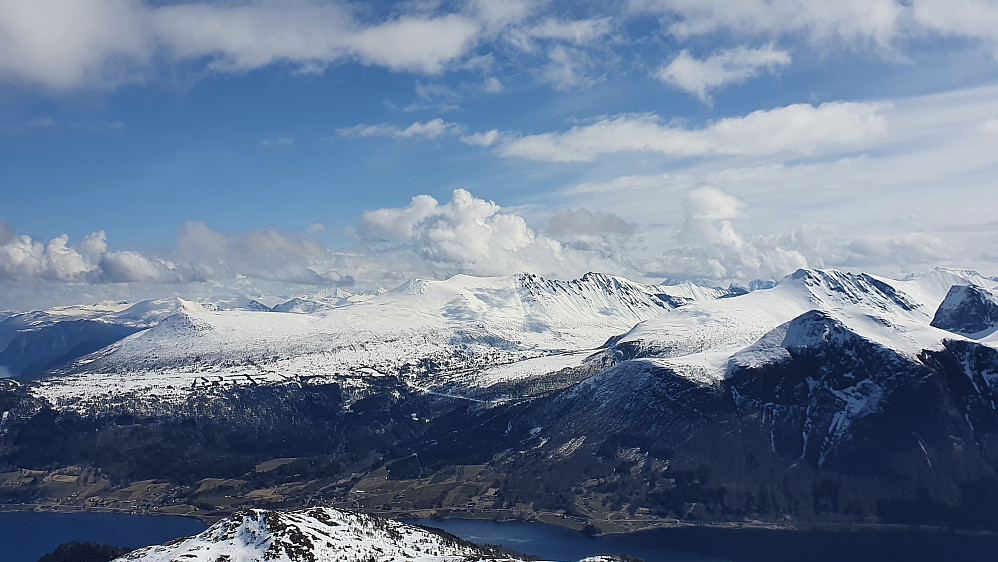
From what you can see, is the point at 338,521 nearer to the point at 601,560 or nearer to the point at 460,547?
the point at 460,547

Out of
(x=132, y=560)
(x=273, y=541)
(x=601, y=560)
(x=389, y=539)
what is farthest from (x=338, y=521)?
(x=601, y=560)

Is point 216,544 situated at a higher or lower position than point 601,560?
higher

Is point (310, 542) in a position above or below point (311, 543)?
above

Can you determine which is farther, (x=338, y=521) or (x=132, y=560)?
(x=338, y=521)

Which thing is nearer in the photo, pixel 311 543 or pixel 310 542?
pixel 311 543

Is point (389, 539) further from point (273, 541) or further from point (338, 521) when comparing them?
point (273, 541)
